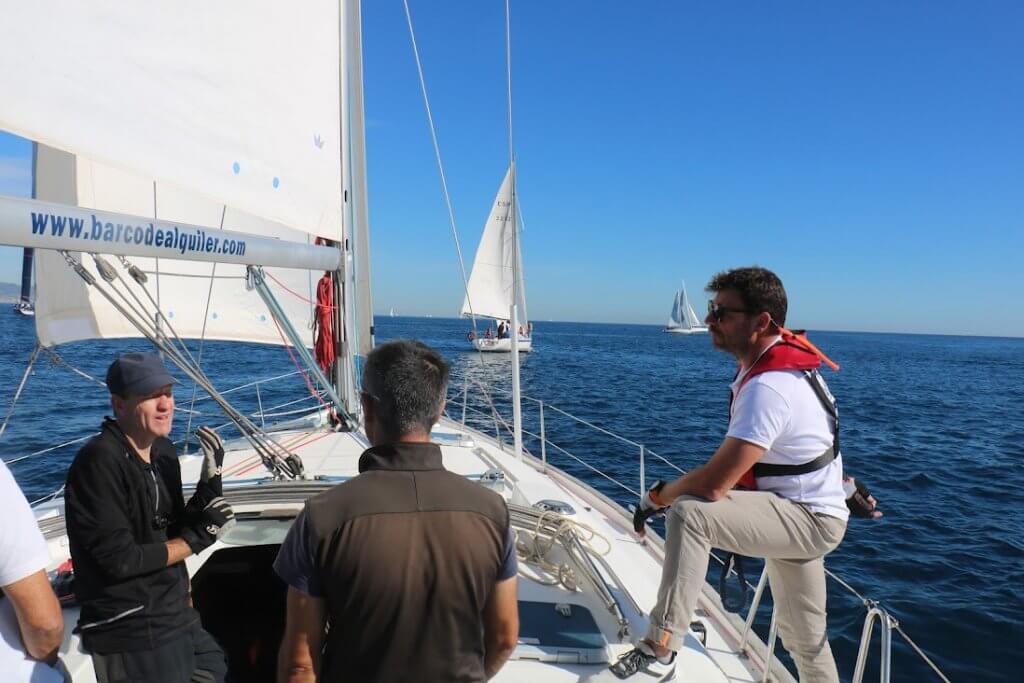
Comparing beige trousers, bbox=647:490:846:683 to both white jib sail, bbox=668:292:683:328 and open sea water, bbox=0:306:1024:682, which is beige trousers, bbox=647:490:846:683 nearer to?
open sea water, bbox=0:306:1024:682

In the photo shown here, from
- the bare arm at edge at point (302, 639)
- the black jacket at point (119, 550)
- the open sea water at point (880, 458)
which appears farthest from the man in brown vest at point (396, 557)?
the open sea water at point (880, 458)

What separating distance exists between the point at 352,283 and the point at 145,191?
179 cm

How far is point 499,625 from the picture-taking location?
1478mm

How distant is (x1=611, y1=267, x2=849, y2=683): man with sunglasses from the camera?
217cm

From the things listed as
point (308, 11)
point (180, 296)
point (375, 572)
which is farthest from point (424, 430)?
point (180, 296)

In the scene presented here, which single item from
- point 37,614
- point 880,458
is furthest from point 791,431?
point 880,458

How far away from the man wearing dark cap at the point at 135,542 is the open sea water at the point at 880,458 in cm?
182

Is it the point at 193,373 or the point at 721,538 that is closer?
the point at 721,538

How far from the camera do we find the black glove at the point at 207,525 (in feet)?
6.64

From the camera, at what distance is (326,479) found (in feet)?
11.4

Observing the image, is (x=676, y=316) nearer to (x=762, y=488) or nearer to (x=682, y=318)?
(x=682, y=318)

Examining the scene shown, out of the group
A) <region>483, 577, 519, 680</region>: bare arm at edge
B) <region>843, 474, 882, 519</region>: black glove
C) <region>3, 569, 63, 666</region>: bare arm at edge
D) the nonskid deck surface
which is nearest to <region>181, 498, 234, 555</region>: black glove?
<region>3, 569, 63, 666</region>: bare arm at edge

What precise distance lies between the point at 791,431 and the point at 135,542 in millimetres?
2321

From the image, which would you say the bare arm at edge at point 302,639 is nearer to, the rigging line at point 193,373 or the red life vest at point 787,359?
the red life vest at point 787,359
